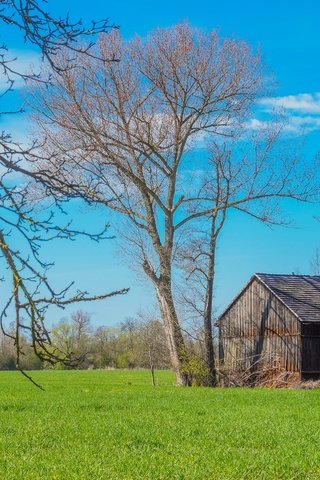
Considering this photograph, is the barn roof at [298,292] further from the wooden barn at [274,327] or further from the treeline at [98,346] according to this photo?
the treeline at [98,346]

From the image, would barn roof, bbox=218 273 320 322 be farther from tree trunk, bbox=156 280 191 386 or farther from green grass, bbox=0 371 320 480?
green grass, bbox=0 371 320 480

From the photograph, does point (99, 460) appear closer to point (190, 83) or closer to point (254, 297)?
point (190, 83)

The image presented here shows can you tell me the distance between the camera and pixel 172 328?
113 ft

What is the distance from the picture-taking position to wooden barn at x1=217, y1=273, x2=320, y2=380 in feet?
119

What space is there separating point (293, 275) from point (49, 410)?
990 inches

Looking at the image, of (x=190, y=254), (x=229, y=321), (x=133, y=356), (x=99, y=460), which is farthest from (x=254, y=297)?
(x=133, y=356)

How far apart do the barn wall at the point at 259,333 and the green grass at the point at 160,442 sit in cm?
1707

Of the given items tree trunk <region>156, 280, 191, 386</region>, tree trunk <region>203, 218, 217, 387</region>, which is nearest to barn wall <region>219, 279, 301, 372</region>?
tree trunk <region>203, 218, 217, 387</region>

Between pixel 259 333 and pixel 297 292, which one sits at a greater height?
pixel 297 292

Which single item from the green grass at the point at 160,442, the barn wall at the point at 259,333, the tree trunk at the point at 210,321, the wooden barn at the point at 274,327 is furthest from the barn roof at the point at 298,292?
the green grass at the point at 160,442

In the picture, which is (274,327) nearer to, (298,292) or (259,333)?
(259,333)

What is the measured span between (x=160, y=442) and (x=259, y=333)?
1072 inches

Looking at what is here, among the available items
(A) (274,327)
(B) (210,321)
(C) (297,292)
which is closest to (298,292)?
(C) (297,292)

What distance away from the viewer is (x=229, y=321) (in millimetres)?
41312
